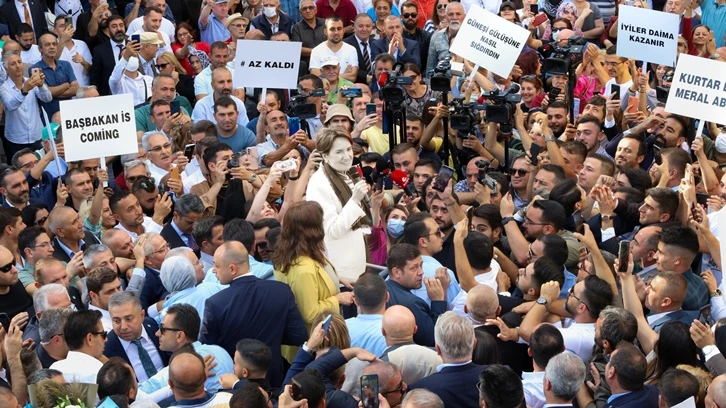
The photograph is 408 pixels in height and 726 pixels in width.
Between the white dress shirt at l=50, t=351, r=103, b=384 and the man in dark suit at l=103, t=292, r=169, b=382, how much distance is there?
1.22 ft

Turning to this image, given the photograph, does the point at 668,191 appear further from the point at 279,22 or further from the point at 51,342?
the point at 279,22

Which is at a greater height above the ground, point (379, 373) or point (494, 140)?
point (379, 373)

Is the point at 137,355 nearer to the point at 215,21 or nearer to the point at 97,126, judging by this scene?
the point at 97,126

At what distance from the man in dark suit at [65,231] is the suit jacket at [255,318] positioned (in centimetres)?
228

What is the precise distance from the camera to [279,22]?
14734 mm

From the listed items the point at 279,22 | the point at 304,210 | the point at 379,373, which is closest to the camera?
the point at 379,373

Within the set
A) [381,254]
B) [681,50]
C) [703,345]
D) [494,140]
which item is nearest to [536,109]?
[494,140]

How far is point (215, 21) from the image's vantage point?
1483cm

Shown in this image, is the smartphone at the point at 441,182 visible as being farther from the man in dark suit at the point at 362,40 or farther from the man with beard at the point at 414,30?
the man with beard at the point at 414,30

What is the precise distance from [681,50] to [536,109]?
220 centimetres

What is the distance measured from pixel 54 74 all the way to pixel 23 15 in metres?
1.42

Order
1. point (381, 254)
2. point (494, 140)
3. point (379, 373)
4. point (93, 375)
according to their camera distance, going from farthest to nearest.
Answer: point (494, 140) → point (381, 254) → point (93, 375) → point (379, 373)

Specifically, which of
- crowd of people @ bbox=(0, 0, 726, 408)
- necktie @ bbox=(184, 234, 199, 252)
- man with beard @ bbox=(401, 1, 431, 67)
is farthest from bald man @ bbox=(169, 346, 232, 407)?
man with beard @ bbox=(401, 1, 431, 67)

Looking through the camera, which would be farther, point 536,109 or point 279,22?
point 279,22
